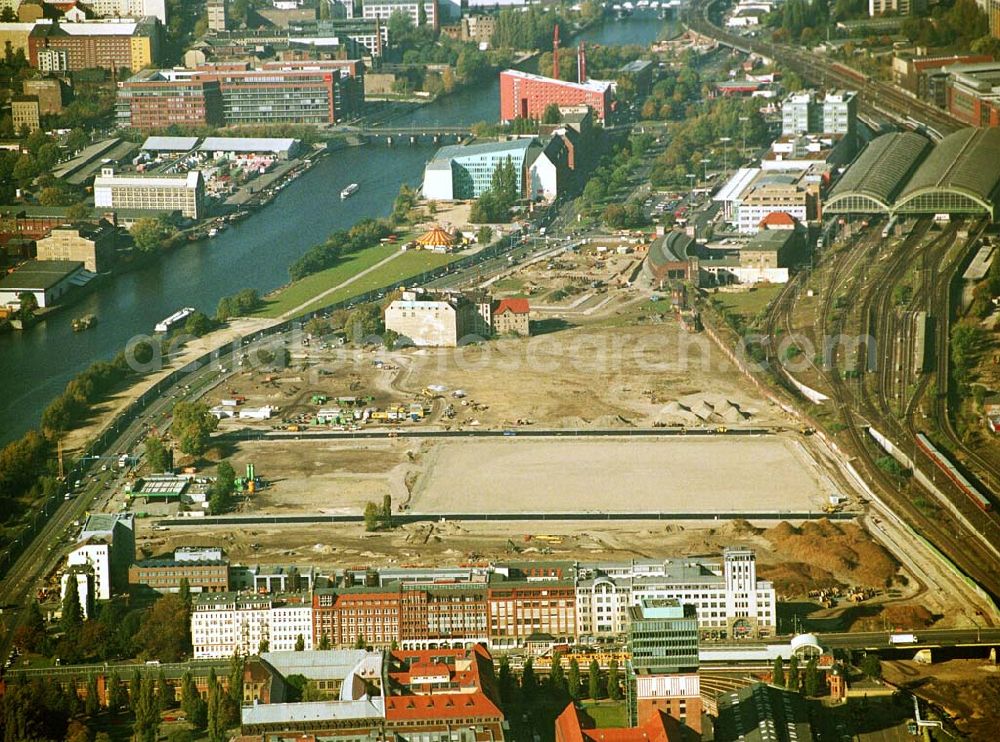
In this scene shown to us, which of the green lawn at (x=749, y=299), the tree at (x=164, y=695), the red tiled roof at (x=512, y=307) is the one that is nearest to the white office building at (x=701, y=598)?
the tree at (x=164, y=695)

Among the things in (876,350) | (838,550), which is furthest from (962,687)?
(876,350)

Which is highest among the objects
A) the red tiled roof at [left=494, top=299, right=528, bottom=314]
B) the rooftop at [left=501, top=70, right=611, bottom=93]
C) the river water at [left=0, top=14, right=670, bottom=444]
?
the rooftop at [left=501, top=70, right=611, bottom=93]

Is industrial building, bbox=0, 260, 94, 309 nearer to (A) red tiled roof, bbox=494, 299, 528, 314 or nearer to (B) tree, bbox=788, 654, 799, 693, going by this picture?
(A) red tiled roof, bbox=494, 299, 528, 314

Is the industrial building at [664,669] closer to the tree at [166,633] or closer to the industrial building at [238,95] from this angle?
the tree at [166,633]

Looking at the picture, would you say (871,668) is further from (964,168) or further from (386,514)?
(964,168)

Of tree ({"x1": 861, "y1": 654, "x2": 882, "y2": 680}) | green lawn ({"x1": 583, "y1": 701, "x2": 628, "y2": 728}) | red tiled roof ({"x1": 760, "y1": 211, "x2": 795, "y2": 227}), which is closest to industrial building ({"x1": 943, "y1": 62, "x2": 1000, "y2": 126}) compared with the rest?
red tiled roof ({"x1": 760, "y1": 211, "x2": 795, "y2": 227})

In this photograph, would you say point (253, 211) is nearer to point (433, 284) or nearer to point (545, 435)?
point (433, 284)
